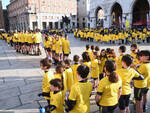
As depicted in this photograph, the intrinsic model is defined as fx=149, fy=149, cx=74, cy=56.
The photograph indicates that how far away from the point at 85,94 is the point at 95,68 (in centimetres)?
253

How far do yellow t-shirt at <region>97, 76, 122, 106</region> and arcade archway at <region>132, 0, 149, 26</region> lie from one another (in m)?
30.2

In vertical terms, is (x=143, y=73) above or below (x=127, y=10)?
below

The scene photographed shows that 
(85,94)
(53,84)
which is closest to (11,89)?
(53,84)

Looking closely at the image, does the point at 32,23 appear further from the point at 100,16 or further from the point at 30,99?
the point at 30,99

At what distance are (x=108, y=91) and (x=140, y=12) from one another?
31.9 metres

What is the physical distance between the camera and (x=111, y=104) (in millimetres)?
2750

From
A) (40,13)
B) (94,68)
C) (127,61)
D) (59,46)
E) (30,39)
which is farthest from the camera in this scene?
(40,13)

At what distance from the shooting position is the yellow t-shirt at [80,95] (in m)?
2.44

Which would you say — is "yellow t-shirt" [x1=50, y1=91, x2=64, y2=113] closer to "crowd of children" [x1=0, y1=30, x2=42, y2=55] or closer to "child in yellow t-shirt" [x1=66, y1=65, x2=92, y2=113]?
"child in yellow t-shirt" [x1=66, y1=65, x2=92, y2=113]

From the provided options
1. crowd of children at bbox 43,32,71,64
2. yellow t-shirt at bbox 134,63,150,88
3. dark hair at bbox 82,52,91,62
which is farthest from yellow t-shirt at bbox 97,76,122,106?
crowd of children at bbox 43,32,71,64

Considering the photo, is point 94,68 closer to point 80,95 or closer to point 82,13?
point 80,95

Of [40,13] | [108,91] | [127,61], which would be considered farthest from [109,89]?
[40,13]

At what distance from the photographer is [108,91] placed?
8.66 ft

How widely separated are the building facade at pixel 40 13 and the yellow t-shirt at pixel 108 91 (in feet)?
164
